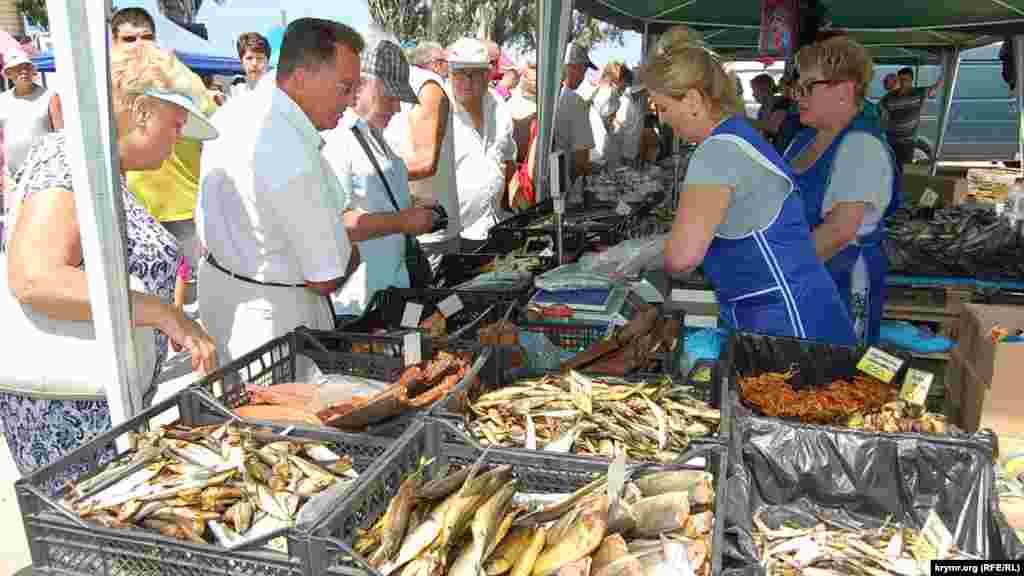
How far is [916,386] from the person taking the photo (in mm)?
2262

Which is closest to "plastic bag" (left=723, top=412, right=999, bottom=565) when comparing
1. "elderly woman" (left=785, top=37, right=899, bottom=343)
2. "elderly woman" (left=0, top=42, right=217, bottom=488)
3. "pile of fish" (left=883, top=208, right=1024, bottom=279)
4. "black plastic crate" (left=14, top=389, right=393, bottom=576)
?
"black plastic crate" (left=14, top=389, right=393, bottom=576)

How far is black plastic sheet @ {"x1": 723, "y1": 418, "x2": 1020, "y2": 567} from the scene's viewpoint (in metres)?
1.88

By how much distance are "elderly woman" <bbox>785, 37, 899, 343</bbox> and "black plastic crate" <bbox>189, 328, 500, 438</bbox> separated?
1.60 metres

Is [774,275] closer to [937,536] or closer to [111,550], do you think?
[937,536]

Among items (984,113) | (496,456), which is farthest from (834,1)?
(984,113)

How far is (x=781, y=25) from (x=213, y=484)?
5.08 meters

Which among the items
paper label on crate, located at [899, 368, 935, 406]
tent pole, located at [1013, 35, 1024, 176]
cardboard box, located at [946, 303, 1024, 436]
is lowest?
cardboard box, located at [946, 303, 1024, 436]

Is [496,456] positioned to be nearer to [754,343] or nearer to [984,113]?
[754,343]

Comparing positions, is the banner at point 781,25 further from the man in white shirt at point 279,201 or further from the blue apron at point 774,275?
the man in white shirt at point 279,201

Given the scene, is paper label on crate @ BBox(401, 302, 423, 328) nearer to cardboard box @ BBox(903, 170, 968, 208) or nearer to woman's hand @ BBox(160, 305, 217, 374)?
woman's hand @ BBox(160, 305, 217, 374)

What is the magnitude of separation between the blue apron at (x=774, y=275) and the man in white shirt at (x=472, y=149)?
2.51 m

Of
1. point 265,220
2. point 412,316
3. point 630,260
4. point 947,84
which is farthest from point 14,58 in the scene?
point 947,84

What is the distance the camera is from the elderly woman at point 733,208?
2393 mm

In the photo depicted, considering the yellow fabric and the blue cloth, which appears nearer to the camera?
the blue cloth
